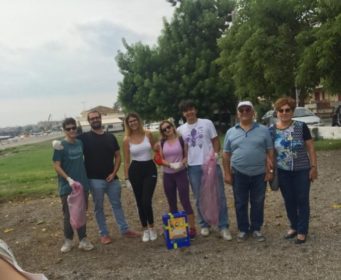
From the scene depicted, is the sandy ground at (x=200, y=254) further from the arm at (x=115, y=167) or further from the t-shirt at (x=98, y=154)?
the t-shirt at (x=98, y=154)

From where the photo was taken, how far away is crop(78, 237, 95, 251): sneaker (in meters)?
6.14

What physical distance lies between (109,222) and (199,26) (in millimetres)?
23220

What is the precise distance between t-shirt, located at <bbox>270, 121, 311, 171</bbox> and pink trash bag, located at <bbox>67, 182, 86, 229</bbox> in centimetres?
259

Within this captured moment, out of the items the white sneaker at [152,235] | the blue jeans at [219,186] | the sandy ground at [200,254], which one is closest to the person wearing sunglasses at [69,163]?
the sandy ground at [200,254]

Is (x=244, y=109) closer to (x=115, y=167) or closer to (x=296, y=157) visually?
(x=296, y=157)

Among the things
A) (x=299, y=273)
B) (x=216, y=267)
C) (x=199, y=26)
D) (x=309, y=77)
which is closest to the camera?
(x=299, y=273)

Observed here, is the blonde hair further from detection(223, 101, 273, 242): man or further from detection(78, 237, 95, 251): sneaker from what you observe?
detection(78, 237, 95, 251): sneaker

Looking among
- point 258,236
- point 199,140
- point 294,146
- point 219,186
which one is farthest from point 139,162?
point 294,146

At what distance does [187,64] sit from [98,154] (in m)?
23.5

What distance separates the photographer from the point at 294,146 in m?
5.48

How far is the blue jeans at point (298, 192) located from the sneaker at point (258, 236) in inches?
17.9

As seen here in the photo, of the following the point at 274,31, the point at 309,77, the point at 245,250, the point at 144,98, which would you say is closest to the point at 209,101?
the point at 144,98

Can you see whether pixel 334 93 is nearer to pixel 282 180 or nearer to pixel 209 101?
pixel 282 180

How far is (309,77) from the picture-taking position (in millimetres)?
12914
